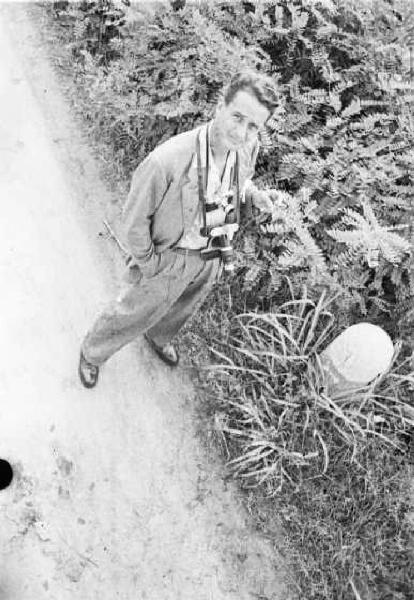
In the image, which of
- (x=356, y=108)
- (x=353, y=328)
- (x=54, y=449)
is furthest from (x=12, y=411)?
(x=356, y=108)

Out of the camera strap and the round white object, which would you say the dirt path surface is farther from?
the camera strap

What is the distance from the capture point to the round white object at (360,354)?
127 inches

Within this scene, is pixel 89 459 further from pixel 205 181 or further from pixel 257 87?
pixel 257 87

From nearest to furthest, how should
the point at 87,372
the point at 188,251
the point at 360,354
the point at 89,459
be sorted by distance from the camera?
the point at 188,251, the point at 360,354, the point at 89,459, the point at 87,372

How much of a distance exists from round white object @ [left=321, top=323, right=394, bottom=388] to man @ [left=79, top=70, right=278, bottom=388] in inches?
35.6

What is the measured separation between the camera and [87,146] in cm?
475

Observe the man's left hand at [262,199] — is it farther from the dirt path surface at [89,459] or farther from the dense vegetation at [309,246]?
the dirt path surface at [89,459]

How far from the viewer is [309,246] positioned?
3.73 metres

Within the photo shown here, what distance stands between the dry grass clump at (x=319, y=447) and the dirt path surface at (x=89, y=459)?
0.78 feet

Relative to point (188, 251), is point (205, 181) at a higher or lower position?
higher

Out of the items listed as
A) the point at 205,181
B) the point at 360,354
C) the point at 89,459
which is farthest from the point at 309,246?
the point at 89,459

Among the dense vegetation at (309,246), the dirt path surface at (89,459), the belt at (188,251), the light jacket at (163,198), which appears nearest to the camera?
the light jacket at (163,198)

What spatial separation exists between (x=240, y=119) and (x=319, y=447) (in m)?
2.22

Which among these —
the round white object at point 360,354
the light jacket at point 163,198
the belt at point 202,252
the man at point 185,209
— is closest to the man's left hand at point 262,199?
the man at point 185,209
